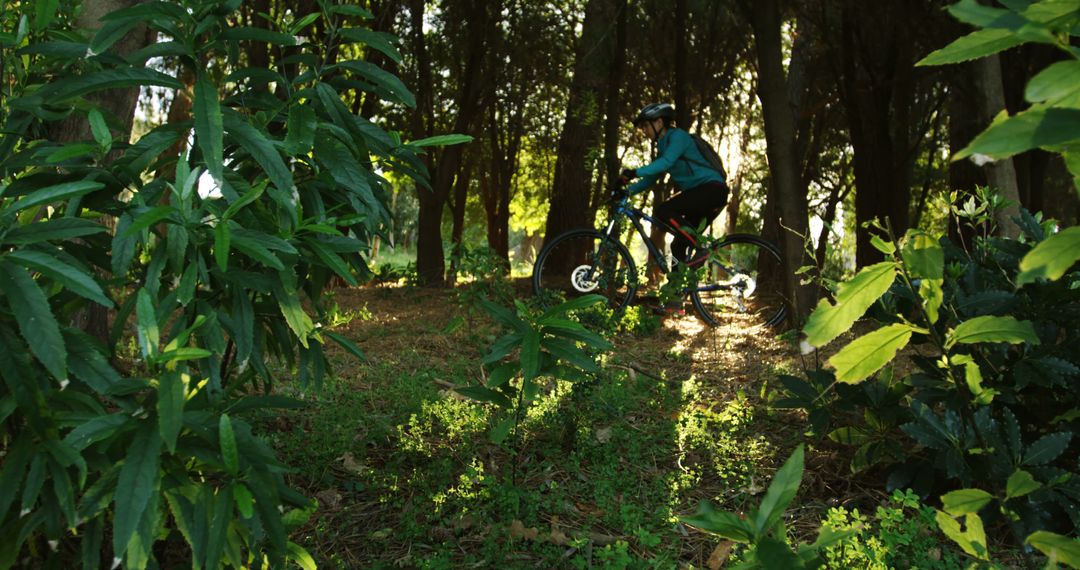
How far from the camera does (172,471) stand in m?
1.59

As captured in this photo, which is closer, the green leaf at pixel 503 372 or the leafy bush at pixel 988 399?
the leafy bush at pixel 988 399

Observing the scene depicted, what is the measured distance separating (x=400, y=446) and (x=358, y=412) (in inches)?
21.5

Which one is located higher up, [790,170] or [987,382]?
[790,170]

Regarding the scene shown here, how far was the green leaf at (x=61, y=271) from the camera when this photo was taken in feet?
4.77

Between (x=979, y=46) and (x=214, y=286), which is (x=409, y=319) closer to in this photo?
(x=214, y=286)

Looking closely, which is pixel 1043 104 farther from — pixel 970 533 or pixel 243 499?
pixel 243 499

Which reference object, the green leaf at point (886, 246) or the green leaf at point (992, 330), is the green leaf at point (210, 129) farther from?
the green leaf at point (992, 330)

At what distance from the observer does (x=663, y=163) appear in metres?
7.37

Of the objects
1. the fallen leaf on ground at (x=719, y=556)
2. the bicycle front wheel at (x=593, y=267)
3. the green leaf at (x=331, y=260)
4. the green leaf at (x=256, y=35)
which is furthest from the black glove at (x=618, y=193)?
the green leaf at (x=331, y=260)

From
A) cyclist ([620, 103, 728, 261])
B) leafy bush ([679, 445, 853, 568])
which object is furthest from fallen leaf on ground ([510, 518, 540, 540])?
cyclist ([620, 103, 728, 261])

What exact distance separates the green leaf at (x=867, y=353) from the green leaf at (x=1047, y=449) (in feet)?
4.67

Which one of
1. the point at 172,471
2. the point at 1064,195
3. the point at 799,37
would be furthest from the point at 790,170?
the point at 1064,195

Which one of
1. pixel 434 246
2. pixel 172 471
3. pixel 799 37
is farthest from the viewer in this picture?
pixel 799 37

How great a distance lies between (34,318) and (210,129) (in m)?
0.57
